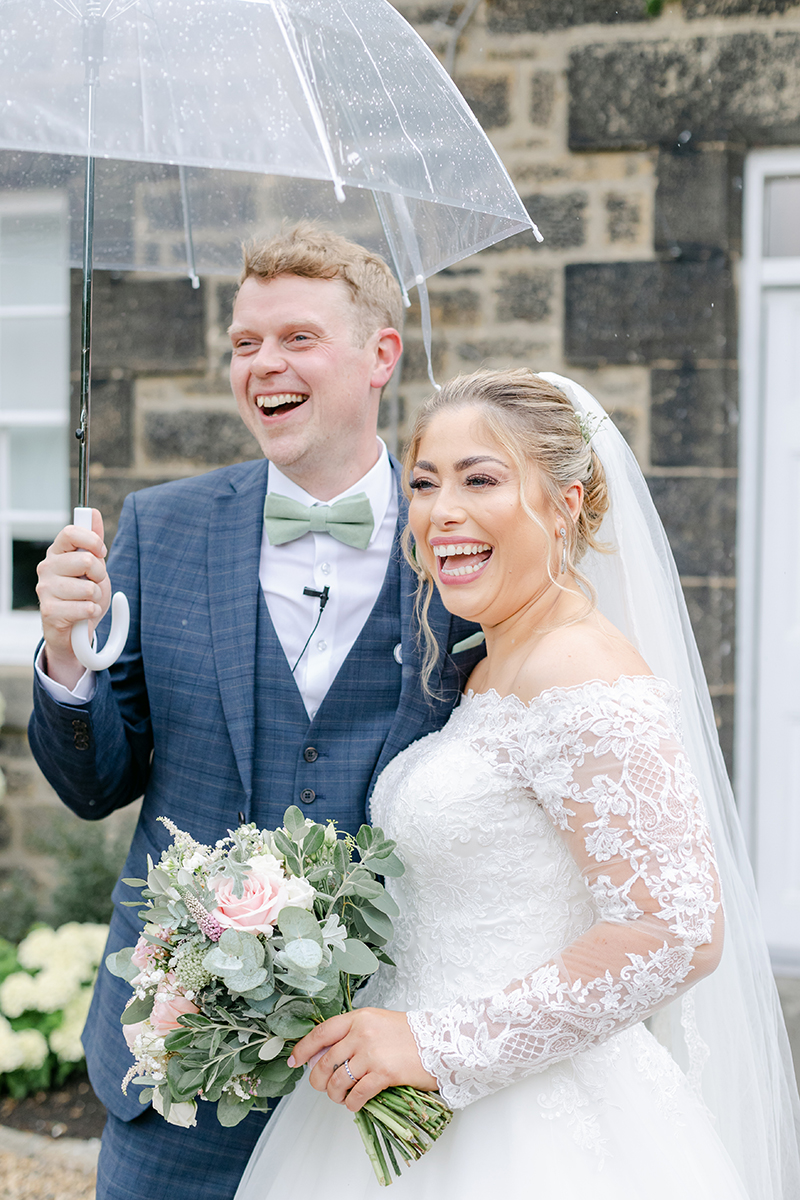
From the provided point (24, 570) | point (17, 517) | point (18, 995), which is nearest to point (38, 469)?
point (17, 517)

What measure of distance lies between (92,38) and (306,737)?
49.4 inches

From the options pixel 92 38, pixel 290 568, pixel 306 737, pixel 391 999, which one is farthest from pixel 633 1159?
pixel 92 38

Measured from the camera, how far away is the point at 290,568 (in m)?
2.24

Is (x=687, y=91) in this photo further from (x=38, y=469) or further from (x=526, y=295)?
(x=38, y=469)

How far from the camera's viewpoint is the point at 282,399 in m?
2.18

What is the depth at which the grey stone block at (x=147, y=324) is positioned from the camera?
168 inches

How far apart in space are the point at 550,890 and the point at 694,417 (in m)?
2.54

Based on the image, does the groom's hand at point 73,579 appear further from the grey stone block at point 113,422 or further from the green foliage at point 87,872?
the grey stone block at point 113,422

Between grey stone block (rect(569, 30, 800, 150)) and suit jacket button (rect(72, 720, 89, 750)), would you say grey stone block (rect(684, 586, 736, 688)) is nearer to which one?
grey stone block (rect(569, 30, 800, 150))

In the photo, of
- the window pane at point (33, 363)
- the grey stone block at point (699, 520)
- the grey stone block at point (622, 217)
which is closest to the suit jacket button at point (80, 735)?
the grey stone block at point (699, 520)

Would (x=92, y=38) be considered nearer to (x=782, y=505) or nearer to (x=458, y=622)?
(x=458, y=622)

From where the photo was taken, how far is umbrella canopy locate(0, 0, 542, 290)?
5.98ft

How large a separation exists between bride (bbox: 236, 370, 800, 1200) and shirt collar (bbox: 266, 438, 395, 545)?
12.7 inches

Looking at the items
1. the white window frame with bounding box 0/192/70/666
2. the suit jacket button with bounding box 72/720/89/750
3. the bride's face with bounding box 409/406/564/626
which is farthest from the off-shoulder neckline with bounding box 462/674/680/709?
the white window frame with bounding box 0/192/70/666
